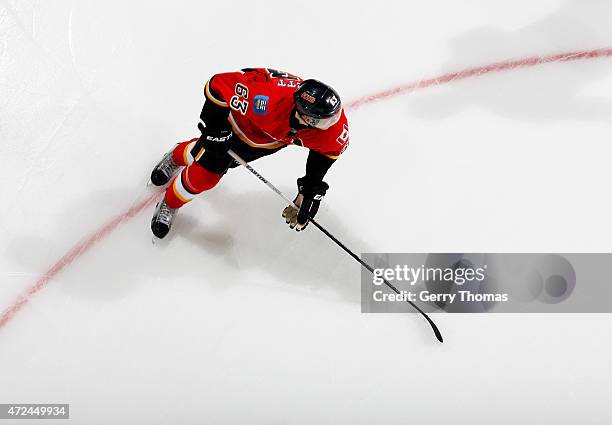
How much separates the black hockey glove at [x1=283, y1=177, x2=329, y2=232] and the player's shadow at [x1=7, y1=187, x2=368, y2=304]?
12.2 inches

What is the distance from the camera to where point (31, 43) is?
3.98m

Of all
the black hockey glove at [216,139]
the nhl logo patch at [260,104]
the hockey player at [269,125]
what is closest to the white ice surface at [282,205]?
the hockey player at [269,125]

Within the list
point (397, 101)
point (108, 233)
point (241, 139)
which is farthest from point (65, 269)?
point (397, 101)

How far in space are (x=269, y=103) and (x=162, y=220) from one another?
2.96 ft

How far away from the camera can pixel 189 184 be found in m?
3.37

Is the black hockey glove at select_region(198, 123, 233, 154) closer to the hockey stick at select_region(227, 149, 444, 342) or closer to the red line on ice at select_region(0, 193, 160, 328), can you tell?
the hockey stick at select_region(227, 149, 444, 342)

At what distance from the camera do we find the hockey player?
2.84 m

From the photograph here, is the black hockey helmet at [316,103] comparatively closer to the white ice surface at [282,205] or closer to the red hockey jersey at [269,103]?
the red hockey jersey at [269,103]

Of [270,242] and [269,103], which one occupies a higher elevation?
[269,103]

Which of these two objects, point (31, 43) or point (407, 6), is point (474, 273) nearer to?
point (407, 6)

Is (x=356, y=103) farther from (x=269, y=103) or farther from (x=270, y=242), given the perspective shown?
(x=269, y=103)

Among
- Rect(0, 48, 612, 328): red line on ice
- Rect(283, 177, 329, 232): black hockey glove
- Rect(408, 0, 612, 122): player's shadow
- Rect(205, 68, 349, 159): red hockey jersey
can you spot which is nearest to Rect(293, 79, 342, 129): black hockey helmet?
Rect(205, 68, 349, 159): red hockey jersey

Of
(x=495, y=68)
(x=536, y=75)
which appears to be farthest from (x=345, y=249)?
(x=536, y=75)

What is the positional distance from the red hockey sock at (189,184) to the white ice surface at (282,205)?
0.22m
